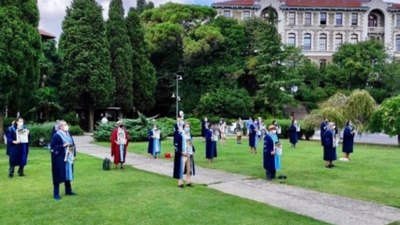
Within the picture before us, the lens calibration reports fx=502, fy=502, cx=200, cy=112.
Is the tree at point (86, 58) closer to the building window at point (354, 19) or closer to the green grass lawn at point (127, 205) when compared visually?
the green grass lawn at point (127, 205)

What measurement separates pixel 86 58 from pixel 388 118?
2725 centimetres

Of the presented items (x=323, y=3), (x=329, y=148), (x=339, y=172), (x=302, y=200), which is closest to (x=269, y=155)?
(x=339, y=172)

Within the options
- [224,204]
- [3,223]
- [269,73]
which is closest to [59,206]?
[3,223]

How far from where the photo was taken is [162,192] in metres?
12.6

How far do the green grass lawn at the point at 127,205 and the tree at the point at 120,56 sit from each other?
120 feet

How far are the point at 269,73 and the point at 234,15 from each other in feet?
86.6

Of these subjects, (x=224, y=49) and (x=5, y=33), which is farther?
(x=224, y=49)

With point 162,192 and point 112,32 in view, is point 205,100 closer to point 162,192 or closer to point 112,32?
point 112,32

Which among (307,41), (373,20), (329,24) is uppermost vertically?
(373,20)

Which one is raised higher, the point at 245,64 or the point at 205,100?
the point at 245,64

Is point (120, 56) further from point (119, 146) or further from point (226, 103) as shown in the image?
point (119, 146)

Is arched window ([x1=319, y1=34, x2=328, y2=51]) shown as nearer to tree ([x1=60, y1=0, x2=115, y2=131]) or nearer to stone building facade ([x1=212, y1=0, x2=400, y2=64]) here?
stone building facade ([x1=212, y1=0, x2=400, y2=64])

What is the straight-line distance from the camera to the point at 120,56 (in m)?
51.4

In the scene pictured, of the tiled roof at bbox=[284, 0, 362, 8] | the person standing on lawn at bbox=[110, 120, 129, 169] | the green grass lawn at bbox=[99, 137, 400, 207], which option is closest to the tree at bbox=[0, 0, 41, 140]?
the green grass lawn at bbox=[99, 137, 400, 207]
